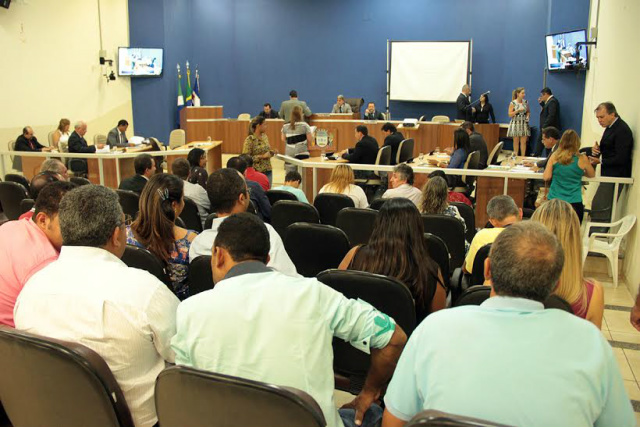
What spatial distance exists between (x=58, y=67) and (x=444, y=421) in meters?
12.6

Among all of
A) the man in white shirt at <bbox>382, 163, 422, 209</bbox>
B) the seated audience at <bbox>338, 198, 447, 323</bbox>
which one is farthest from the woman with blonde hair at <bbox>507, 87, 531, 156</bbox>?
the seated audience at <bbox>338, 198, 447, 323</bbox>

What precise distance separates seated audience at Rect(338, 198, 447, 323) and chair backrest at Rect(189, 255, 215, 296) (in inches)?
26.4

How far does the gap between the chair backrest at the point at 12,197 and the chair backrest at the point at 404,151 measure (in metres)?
5.31

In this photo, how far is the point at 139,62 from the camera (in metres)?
14.0

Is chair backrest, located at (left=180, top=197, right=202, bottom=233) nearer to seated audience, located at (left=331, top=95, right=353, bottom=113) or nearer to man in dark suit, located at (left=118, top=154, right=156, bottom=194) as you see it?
man in dark suit, located at (left=118, top=154, right=156, bottom=194)

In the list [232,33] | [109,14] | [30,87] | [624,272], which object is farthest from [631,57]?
[232,33]

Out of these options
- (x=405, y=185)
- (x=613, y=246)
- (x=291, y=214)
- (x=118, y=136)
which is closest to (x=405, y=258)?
(x=291, y=214)

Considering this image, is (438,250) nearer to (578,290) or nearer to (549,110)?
(578,290)

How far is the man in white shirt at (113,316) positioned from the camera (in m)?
1.88

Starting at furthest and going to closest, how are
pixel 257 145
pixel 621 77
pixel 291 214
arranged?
1. pixel 257 145
2. pixel 621 77
3. pixel 291 214

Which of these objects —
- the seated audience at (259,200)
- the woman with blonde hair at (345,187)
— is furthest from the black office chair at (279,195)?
the woman with blonde hair at (345,187)

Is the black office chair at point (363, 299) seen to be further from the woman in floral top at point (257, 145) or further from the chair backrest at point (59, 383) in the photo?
the woman in floral top at point (257, 145)

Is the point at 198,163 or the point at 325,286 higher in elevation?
the point at 325,286

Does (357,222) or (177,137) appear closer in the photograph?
(357,222)
